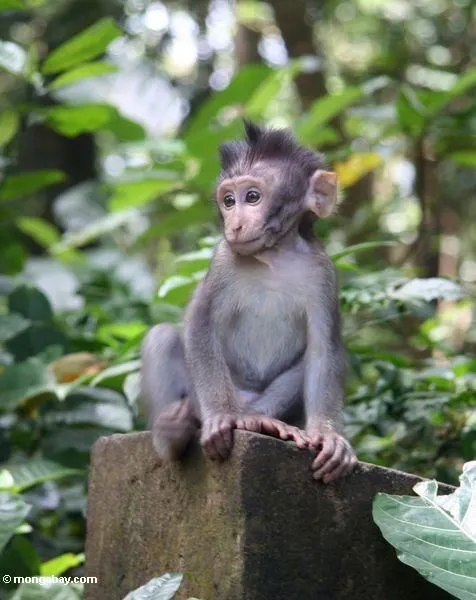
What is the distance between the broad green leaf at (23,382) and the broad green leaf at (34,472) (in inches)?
13.5

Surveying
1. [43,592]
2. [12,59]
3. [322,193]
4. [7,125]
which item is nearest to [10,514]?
[43,592]

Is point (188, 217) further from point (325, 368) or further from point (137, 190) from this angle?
point (325, 368)

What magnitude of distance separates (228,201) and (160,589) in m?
1.68

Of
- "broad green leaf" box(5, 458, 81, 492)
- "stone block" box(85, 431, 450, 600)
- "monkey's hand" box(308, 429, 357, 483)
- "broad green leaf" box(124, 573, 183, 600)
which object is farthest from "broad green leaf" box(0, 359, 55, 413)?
"broad green leaf" box(124, 573, 183, 600)

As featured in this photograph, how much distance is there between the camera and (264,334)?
13.9 feet

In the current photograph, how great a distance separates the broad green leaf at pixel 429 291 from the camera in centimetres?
497

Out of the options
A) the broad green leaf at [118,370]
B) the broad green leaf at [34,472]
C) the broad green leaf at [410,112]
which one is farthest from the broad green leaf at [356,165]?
the broad green leaf at [34,472]

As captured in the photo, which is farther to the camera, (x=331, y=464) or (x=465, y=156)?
(x=465, y=156)

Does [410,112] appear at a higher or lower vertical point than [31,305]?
higher

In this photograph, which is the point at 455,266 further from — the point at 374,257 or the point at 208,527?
the point at 208,527

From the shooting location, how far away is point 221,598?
3373mm

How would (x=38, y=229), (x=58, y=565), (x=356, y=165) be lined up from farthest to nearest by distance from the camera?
(x=38, y=229), (x=356, y=165), (x=58, y=565)

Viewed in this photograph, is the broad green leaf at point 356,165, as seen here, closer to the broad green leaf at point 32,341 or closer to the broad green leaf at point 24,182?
the broad green leaf at point 24,182

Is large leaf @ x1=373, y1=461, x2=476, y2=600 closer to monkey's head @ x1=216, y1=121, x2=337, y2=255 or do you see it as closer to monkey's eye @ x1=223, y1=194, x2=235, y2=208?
monkey's head @ x1=216, y1=121, x2=337, y2=255
